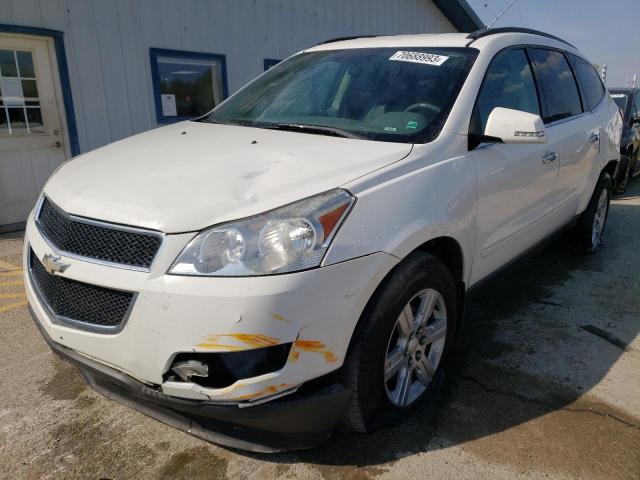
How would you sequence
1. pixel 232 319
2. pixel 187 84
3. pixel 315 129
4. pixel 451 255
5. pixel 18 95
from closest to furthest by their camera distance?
pixel 232 319 < pixel 451 255 < pixel 315 129 < pixel 18 95 < pixel 187 84

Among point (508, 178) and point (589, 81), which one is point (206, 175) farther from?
point (589, 81)

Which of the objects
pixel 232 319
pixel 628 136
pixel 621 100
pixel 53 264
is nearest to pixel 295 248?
pixel 232 319

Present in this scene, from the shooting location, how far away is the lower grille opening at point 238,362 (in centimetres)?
180

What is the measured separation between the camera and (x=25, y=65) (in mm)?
6020

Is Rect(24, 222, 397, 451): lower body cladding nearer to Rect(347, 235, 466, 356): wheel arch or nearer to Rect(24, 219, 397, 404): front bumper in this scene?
Rect(24, 219, 397, 404): front bumper

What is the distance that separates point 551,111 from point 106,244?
305 cm

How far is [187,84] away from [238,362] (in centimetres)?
662

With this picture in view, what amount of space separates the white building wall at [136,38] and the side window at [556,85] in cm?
515

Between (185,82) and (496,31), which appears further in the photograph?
(185,82)

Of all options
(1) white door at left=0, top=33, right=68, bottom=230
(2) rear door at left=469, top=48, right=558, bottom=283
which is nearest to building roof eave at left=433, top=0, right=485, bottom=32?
(1) white door at left=0, top=33, right=68, bottom=230

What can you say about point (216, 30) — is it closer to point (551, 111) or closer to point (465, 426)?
point (551, 111)

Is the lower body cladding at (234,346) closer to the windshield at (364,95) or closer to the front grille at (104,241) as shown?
the front grille at (104,241)

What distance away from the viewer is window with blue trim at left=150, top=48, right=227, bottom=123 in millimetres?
7195

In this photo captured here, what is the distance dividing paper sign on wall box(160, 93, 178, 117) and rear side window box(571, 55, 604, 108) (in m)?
5.22
